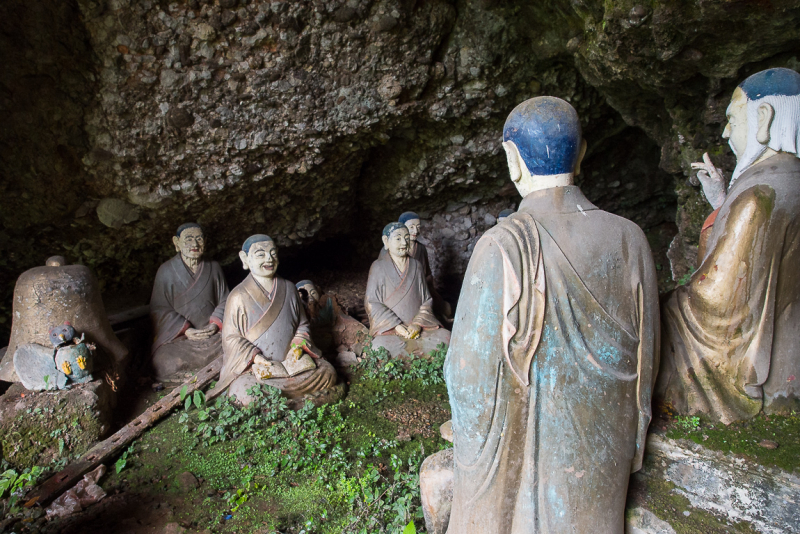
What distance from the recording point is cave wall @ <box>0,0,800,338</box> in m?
4.26

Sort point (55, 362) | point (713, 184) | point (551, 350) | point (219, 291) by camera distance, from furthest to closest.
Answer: point (219, 291), point (55, 362), point (713, 184), point (551, 350)

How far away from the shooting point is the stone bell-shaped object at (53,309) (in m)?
4.37

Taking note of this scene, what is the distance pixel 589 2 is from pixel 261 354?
13.5 ft

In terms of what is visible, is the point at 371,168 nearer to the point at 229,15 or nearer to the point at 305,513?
the point at 229,15

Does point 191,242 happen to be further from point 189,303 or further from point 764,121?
point 764,121

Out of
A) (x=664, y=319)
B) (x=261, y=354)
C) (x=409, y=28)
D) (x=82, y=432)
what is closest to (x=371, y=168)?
(x=409, y=28)

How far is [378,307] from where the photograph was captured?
621 cm

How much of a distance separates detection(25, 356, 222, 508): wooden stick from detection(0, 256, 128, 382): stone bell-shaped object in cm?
65

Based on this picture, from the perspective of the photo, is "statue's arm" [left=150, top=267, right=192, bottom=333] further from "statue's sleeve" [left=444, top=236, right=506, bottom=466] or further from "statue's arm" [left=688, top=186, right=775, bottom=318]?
"statue's arm" [left=688, top=186, right=775, bottom=318]

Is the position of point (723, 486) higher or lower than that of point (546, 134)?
lower

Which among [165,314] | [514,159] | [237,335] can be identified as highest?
[514,159]

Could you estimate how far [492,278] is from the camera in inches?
73.7

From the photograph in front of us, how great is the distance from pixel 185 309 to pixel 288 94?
284 cm

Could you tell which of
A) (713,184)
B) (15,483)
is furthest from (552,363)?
(15,483)
